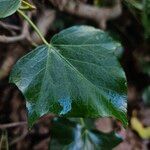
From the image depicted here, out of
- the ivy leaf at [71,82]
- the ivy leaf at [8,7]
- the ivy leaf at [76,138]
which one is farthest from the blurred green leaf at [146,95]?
the ivy leaf at [8,7]

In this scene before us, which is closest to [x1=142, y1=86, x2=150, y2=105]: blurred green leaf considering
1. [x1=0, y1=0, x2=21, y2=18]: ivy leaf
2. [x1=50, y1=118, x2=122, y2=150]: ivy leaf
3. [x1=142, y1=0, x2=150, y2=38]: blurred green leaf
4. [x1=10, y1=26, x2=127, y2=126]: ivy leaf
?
[x1=142, y1=0, x2=150, y2=38]: blurred green leaf

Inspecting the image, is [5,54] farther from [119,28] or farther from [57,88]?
[57,88]

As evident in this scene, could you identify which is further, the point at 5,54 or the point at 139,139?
the point at 139,139

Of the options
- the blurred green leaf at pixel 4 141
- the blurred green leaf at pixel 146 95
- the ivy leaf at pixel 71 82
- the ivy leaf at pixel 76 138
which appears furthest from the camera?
the blurred green leaf at pixel 146 95

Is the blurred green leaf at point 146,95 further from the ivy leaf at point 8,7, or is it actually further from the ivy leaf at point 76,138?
the ivy leaf at point 8,7

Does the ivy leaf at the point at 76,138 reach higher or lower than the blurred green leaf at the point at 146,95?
higher

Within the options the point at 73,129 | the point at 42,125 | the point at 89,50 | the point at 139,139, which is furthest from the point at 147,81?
the point at 89,50
